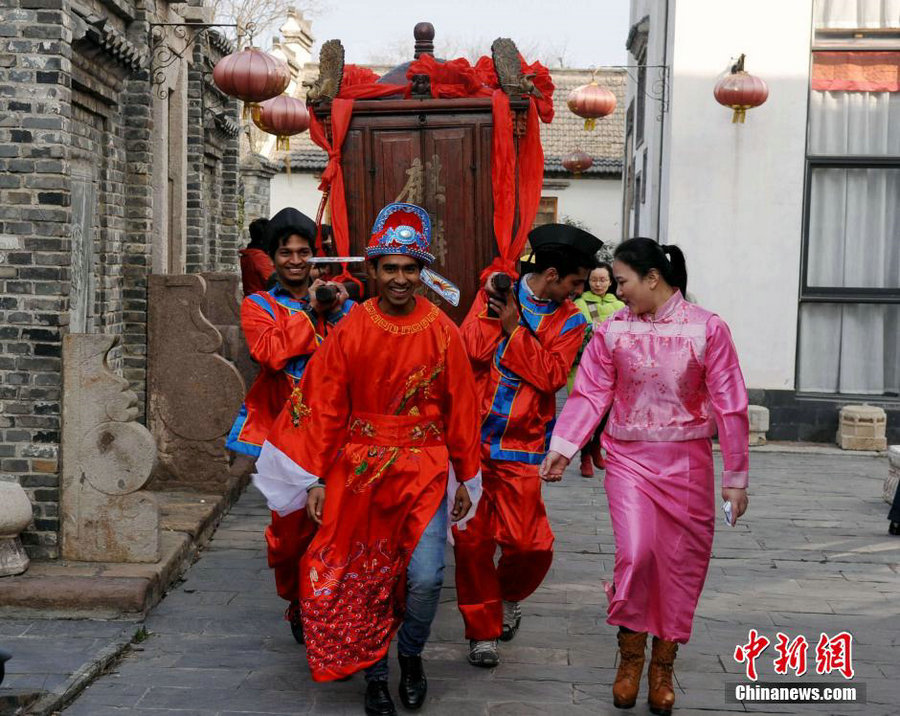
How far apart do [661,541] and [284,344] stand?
6.20ft

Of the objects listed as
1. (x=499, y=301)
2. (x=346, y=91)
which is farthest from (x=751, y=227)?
(x=499, y=301)

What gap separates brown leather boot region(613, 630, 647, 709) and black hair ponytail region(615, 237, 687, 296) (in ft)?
4.50

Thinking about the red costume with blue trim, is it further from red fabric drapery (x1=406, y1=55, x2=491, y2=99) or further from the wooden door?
red fabric drapery (x1=406, y1=55, x2=491, y2=99)

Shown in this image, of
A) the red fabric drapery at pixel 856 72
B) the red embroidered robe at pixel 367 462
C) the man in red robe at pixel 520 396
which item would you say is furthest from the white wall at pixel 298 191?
the red embroidered robe at pixel 367 462

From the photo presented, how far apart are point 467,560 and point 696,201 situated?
813 cm

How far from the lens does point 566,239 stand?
565 cm

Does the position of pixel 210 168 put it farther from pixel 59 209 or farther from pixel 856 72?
pixel 59 209

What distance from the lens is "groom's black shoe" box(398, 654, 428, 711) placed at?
4.93 m

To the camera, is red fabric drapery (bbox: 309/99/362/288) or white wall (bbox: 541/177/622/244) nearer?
red fabric drapery (bbox: 309/99/362/288)

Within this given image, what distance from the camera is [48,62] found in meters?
6.43

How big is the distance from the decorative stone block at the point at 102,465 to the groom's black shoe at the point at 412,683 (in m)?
2.00

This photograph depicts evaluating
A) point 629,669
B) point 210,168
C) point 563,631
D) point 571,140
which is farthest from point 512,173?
point 571,140

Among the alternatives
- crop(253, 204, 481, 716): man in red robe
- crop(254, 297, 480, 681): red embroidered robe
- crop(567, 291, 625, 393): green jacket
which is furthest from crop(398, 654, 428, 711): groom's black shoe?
crop(567, 291, 625, 393): green jacket

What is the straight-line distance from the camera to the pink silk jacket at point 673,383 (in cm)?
492
